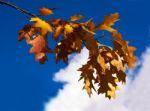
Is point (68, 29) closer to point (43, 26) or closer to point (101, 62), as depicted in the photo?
point (43, 26)

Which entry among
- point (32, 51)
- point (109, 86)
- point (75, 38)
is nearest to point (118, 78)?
point (109, 86)

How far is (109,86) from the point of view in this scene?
568cm

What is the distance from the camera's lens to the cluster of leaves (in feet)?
16.3

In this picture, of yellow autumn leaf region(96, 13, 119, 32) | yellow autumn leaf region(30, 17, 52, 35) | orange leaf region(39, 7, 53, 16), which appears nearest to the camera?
yellow autumn leaf region(30, 17, 52, 35)

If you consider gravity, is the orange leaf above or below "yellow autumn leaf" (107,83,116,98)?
above

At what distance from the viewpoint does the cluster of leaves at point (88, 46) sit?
16.3ft

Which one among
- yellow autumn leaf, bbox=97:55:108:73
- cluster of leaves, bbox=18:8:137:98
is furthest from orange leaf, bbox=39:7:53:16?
yellow autumn leaf, bbox=97:55:108:73

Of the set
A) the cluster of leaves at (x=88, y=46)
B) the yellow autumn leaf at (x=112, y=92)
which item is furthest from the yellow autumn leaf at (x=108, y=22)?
the yellow autumn leaf at (x=112, y=92)

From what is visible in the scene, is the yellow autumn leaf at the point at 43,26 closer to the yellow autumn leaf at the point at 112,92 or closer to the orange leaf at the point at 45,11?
the orange leaf at the point at 45,11

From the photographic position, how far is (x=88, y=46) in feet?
16.2

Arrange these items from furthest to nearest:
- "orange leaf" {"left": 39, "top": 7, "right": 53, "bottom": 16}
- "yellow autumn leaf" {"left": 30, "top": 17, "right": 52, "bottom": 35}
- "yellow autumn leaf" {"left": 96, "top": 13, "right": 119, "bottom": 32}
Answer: "orange leaf" {"left": 39, "top": 7, "right": 53, "bottom": 16}
"yellow autumn leaf" {"left": 96, "top": 13, "right": 119, "bottom": 32}
"yellow autumn leaf" {"left": 30, "top": 17, "right": 52, "bottom": 35}

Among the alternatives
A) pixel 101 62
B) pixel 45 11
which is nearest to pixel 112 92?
pixel 101 62

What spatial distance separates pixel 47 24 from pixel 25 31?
671 mm

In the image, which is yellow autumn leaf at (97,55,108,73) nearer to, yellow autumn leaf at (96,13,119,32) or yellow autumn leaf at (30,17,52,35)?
yellow autumn leaf at (96,13,119,32)
